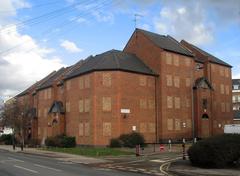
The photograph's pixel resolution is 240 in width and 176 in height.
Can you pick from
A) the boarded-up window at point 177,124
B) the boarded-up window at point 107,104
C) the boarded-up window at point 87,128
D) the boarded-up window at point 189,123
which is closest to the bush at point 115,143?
the boarded-up window at point 87,128

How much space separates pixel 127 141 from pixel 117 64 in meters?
10.7

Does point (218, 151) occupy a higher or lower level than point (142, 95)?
lower

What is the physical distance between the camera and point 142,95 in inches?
2441

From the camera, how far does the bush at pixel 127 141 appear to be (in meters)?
56.8

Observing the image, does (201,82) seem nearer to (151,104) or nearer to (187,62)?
(187,62)

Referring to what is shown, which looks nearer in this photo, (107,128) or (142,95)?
(107,128)

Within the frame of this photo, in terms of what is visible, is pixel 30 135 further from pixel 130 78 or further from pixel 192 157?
pixel 192 157

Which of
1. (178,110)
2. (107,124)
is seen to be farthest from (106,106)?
(178,110)

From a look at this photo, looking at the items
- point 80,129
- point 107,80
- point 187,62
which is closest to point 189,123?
point 187,62

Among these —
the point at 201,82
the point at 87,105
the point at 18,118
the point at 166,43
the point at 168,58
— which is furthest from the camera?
the point at 18,118

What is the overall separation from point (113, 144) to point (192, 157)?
3037 centimetres

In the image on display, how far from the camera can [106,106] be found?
58.5 metres

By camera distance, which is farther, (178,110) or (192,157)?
(178,110)

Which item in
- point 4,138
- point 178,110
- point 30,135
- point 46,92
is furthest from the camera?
point 4,138
